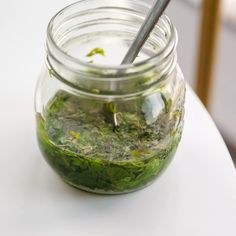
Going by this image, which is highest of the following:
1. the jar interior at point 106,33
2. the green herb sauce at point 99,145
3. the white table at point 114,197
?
the jar interior at point 106,33

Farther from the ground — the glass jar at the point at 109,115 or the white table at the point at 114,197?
the glass jar at the point at 109,115

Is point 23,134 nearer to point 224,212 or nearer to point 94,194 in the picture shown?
point 94,194

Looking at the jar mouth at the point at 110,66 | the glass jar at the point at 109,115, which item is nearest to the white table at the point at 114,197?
the glass jar at the point at 109,115

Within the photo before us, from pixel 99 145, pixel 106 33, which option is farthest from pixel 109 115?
pixel 106 33

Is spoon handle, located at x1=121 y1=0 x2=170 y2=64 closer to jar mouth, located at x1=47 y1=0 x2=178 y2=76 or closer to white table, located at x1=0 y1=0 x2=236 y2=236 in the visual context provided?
jar mouth, located at x1=47 y1=0 x2=178 y2=76

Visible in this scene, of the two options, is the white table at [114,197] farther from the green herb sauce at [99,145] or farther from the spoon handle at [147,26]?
the spoon handle at [147,26]

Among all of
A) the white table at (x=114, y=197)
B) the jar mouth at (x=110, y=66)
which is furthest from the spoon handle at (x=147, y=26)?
the white table at (x=114, y=197)
